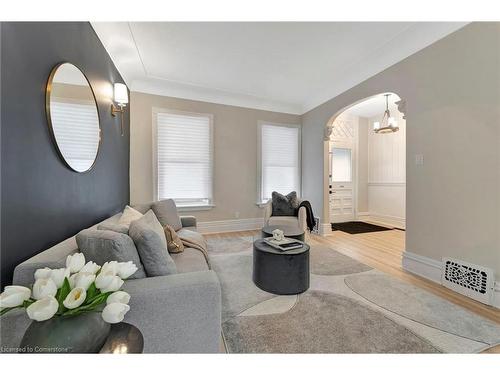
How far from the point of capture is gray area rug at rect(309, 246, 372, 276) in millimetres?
2514

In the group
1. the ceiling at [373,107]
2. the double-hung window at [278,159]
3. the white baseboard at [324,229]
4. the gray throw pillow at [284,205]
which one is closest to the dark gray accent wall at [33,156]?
the gray throw pillow at [284,205]

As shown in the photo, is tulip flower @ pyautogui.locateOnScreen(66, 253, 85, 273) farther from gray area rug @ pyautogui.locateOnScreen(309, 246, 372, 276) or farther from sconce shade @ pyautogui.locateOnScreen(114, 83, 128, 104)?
sconce shade @ pyautogui.locateOnScreen(114, 83, 128, 104)

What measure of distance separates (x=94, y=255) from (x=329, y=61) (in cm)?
354

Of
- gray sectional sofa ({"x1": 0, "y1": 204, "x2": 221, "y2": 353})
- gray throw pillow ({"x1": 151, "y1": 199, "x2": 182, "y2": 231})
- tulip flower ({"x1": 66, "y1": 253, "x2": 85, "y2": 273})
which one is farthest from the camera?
gray throw pillow ({"x1": 151, "y1": 199, "x2": 182, "y2": 231})

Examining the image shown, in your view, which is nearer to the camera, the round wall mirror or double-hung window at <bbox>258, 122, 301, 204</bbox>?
the round wall mirror

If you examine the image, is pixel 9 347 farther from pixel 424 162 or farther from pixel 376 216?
pixel 376 216

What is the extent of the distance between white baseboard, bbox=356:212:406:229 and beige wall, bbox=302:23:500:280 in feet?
9.39

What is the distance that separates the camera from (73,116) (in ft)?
5.52

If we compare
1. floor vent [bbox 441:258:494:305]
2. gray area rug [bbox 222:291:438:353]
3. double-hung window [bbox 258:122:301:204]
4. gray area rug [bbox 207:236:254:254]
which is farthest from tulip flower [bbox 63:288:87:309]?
double-hung window [bbox 258:122:301:204]

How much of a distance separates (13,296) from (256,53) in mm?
3205

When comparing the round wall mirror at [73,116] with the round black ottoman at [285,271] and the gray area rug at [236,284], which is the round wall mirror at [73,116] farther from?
the round black ottoman at [285,271]

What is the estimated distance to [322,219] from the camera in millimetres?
4262

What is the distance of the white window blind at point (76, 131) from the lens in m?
1.49
